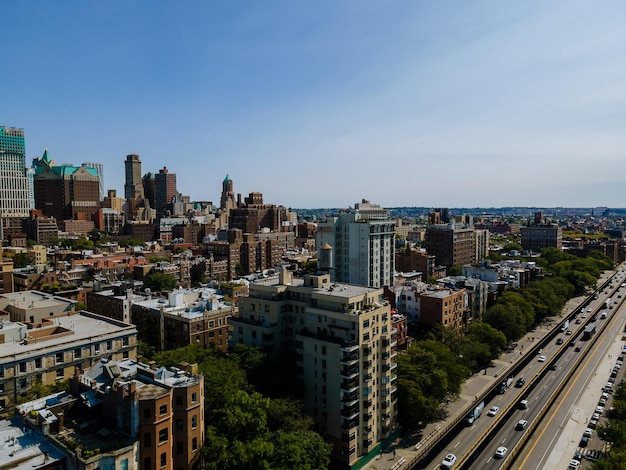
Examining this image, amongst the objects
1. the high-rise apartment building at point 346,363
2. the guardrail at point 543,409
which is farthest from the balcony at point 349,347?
the guardrail at point 543,409

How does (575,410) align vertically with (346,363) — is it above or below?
below

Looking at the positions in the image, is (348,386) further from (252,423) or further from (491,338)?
(491,338)

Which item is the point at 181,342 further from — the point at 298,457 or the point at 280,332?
the point at 298,457

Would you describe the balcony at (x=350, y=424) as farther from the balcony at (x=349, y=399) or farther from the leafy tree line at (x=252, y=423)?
the leafy tree line at (x=252, y=423)

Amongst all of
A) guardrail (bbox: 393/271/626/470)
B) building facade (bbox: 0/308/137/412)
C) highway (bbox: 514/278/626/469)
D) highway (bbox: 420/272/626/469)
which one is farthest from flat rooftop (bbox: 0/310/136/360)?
highway (bbox: 514/278/626/469)

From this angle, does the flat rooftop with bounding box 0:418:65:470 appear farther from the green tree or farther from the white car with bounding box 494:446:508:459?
the green tree

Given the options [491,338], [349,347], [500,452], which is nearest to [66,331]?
[349,347]
